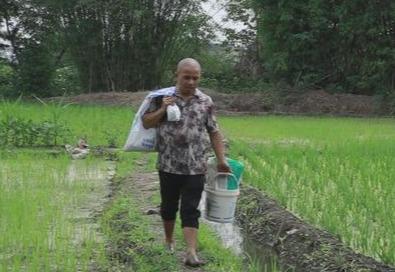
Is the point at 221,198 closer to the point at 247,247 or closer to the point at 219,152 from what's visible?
the point at 219,152

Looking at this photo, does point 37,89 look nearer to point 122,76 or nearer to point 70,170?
point 122,76

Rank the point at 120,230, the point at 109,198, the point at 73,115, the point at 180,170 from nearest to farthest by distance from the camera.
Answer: the point at 180,170
the point at 120,230
the point at 109,198
the point at 73,115

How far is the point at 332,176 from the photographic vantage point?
6.90 m

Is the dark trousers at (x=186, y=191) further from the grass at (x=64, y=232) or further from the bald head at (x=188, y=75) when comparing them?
the bald head at (x=188, y=75)

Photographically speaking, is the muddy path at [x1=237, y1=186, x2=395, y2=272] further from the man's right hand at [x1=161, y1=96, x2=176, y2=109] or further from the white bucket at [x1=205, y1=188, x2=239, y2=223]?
the man's right hand at [x1=161, y1=96, x2=176, y2=109]

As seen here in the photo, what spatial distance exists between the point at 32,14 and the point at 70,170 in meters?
14.2

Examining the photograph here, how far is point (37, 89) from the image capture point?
67.8 feet

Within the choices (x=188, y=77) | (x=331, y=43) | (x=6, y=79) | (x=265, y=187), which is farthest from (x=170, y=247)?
(x=6, y=79)

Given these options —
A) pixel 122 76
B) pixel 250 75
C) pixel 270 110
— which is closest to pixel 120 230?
pixel 270 110

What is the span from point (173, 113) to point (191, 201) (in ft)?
1.74

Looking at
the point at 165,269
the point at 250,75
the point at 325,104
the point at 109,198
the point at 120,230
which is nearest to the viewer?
the point at 165,269

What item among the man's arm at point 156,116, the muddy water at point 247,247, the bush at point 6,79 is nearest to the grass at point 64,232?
the muddy water at point 247,247

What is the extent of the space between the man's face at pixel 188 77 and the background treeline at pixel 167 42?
48.5 ft

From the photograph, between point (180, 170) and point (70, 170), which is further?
point (70, 170)
